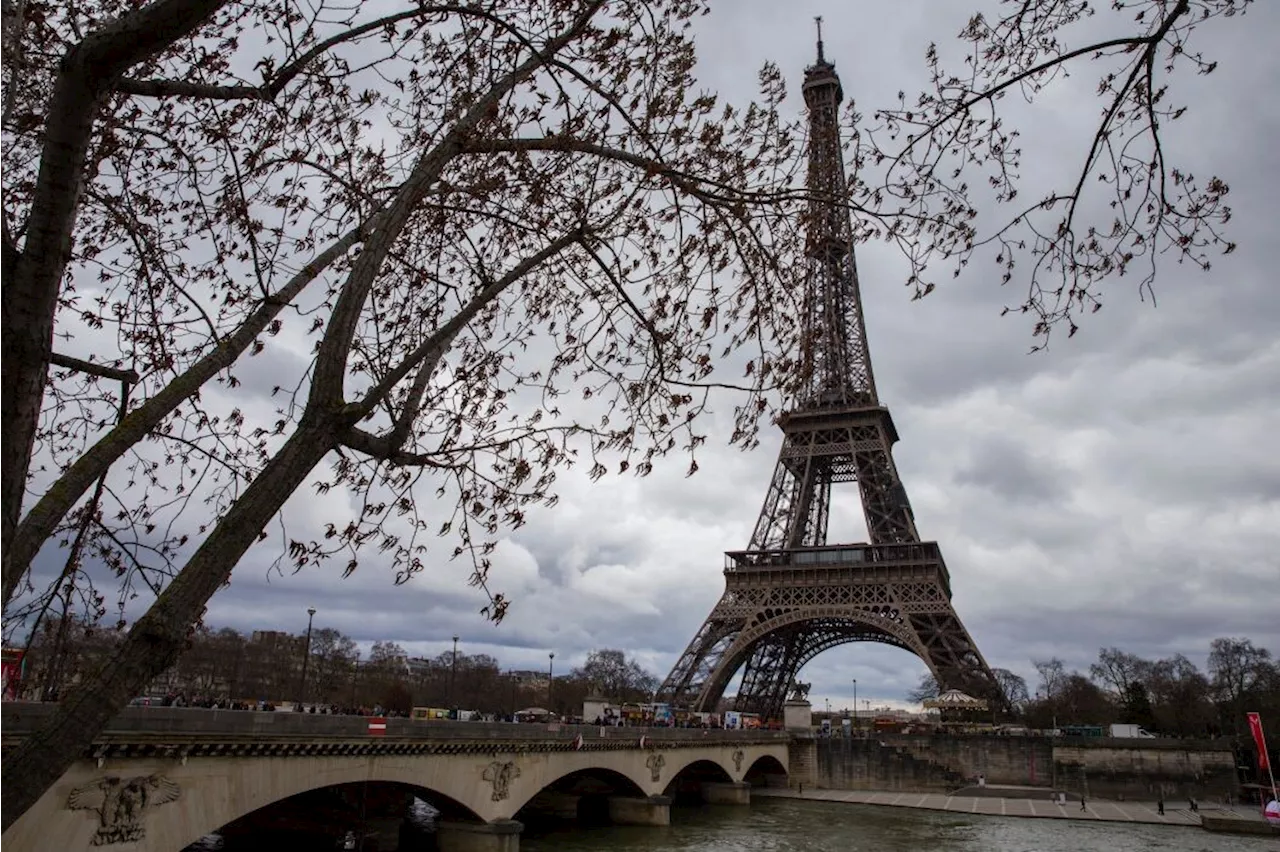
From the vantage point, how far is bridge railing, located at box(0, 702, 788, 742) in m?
12.6

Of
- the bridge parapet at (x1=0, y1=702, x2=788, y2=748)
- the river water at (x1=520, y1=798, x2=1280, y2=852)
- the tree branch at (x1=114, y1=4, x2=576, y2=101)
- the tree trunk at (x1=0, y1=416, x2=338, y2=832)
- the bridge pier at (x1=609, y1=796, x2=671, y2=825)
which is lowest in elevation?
the river water at (x1=520, y1=798, x2=1280, y2=852)

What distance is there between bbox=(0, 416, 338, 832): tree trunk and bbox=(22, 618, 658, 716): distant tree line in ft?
165

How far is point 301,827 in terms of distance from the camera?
26969 mm

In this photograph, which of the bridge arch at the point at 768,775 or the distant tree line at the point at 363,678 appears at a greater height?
the distant tree line at the point at 363,678

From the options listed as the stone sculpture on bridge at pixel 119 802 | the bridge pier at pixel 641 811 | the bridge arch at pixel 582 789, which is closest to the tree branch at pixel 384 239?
the stone sculpture on bridge at pixel 119 802

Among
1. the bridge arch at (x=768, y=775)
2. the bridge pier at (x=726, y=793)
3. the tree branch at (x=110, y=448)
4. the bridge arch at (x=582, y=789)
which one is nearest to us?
the tree branch at (x=110, y=448)

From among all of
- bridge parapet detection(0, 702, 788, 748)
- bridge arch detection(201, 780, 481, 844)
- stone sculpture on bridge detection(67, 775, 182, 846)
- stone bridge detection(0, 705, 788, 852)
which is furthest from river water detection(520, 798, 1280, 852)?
stone sculpture on bridge detection(67, 775, 182, 846)

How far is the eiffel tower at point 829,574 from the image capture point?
56750 millimetres

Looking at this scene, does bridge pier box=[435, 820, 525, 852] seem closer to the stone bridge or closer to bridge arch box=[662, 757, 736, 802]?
the stone bridge

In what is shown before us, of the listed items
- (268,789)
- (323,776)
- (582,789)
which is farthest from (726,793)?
(268,789)

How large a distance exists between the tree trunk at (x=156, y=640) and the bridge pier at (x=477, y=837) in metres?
23.4

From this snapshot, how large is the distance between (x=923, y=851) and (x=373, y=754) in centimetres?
2091

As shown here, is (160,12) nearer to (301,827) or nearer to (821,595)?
(301,827)

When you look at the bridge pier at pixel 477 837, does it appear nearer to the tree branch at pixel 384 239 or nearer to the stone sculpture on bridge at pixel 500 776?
the stone sculpture on bridge at pixel 500 776
